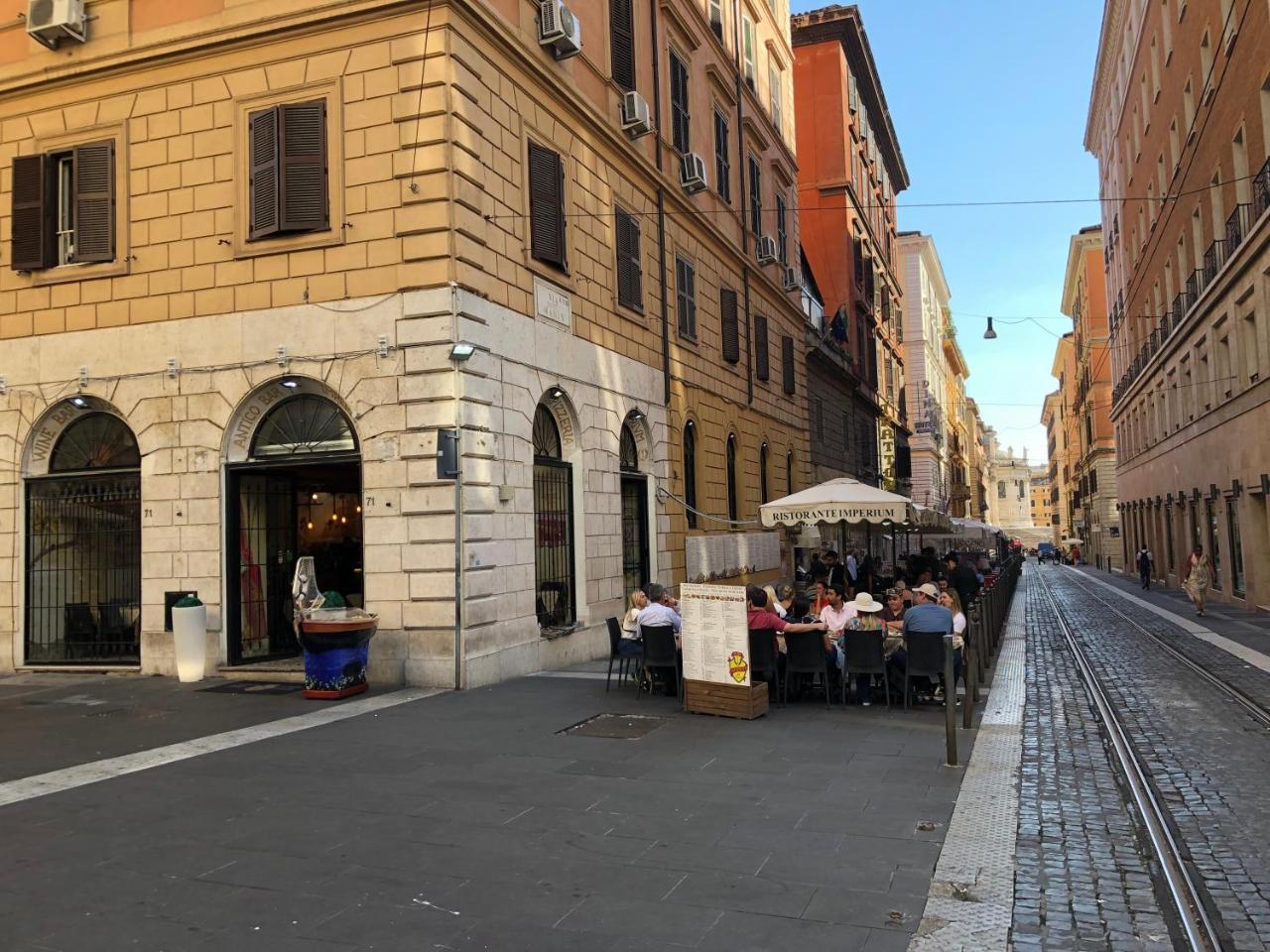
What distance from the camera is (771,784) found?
7.05m

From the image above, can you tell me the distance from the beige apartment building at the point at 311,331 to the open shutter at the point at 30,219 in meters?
0.04

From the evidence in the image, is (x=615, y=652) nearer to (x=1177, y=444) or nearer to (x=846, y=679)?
(x=846, y=679)

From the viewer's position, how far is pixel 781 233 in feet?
94.2

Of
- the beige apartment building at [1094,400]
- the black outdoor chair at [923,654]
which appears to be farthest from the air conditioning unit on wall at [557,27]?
the beige apartment building at [1094,400]

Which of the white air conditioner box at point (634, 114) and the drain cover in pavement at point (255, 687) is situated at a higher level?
the white air conditioner box at point (634, 114)

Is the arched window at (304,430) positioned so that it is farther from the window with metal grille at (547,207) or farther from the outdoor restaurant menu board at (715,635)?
the outdoor restaurant menu board at (715,635)

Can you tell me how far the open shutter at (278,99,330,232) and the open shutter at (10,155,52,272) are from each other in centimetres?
412

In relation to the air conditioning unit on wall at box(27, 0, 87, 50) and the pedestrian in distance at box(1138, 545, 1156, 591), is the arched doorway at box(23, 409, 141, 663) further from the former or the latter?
the pedestrian in distance at box(1138, 545, 1156, 591)

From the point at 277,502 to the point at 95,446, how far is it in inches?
107

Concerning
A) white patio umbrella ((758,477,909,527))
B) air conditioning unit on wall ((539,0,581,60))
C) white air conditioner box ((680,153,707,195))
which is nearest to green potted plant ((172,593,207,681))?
white patio umbrella ((758,477,909,527))

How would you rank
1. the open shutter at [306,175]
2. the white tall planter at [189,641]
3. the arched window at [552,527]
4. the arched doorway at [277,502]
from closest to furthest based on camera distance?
the white tall planter at [189,641]
the open shutter at [306,175]
the arched doorway at [277,502]
the arched window at [552,527]

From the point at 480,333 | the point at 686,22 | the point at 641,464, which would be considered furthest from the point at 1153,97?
the point at 480,333

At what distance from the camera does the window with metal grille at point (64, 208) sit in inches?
537

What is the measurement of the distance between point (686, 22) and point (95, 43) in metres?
11.9
